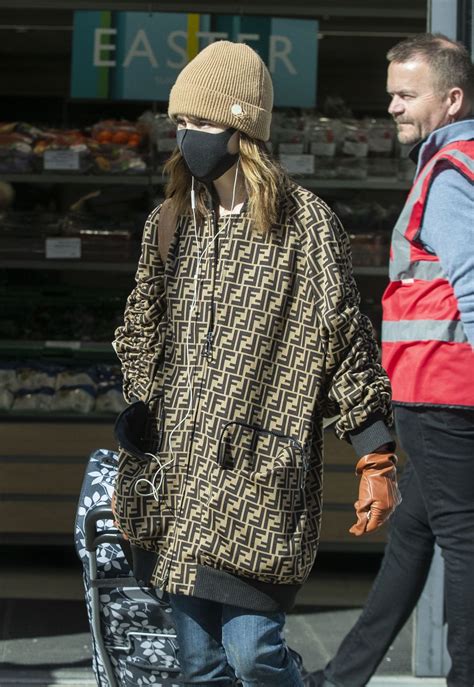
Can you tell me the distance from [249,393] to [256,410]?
42 mm

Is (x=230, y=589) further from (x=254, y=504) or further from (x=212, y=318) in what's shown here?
(x=212, y=318)

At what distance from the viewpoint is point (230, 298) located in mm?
2564

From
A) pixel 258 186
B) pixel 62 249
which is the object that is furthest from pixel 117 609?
pixel 62 249

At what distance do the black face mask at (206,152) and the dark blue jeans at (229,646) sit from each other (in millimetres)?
949

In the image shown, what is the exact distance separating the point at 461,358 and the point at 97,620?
119 cm

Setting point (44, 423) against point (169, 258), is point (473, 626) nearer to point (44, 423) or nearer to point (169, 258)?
point (169, 258)

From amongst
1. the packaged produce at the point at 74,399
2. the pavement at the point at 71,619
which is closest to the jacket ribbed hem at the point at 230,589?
the pavement at the point at 71,619

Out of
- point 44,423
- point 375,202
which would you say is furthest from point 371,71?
point 44,423

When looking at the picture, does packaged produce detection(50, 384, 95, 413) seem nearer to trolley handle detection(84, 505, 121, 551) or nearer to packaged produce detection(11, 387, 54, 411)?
packaged produce detection(11, 387, 54, 411)

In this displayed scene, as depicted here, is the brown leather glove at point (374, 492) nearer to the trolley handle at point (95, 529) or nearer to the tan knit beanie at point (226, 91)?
the trolley handle at point (95, 529)

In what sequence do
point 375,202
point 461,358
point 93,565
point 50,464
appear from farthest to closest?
point 375,202 < point 50,464 < point 461,358 < point 93,565

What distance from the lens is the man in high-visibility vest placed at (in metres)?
3.11

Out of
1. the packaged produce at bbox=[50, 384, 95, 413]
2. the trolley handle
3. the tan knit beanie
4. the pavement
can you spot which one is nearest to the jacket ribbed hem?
the trolley handle

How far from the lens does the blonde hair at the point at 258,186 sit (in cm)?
254
